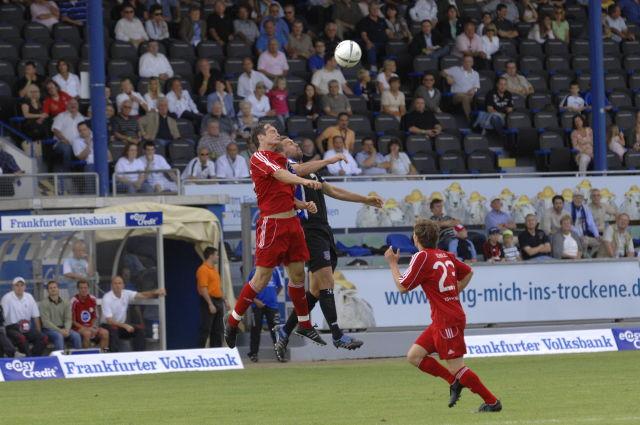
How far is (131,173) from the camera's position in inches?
874

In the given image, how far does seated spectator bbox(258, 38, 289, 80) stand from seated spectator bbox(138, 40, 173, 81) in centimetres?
203

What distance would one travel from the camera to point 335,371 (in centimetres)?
1880

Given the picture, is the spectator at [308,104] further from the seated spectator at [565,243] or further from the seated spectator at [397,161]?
the seated spectator at [565,243]

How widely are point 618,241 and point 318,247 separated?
36.2 ft

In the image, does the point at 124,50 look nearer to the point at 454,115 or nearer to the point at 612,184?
the point at 454,115

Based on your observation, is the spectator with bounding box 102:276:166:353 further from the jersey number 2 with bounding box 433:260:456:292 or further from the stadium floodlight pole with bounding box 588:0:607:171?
the jersey number 2 with bounding box 433:260:456:292

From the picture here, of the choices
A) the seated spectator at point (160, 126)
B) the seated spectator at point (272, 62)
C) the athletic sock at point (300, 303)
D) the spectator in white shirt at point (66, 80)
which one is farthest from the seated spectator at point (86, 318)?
the athletic sock at point (300, 303)

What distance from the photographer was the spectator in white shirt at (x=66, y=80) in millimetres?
24438

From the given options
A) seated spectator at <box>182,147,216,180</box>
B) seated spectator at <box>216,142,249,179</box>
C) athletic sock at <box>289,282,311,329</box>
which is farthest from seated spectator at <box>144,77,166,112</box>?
athletic sock at <box>289,282,311,329</box>

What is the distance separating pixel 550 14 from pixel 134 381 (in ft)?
57.4

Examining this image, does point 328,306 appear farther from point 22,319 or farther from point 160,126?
point 160,126

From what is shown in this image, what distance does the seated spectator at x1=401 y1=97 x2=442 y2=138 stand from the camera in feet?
86.7

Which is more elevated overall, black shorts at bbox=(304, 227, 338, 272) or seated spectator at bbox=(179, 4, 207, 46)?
seated spectator at bbox=(179, 4, 207, 46)

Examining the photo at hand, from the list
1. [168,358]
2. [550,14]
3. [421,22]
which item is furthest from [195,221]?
[550,14]
